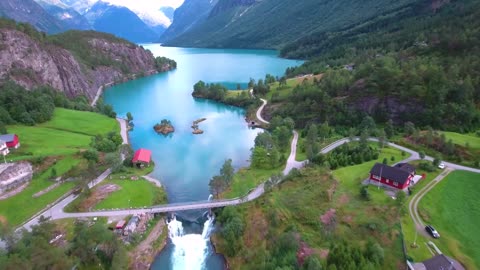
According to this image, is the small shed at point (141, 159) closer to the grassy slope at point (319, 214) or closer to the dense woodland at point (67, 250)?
the dense woodland at point (67, 250)

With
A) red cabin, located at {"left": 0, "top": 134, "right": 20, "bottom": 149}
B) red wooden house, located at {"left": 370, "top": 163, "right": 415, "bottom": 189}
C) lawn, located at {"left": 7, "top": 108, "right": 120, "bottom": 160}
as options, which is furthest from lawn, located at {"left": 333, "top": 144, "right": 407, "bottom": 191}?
red cabin, located at {"left": 0, "top": 134, "right": 20, "bottom": 149}

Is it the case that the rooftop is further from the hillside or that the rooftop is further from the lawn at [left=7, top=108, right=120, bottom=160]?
the hillside

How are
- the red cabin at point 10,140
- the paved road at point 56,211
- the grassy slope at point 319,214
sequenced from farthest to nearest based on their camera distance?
the red cabin at point 10,140
the paved road at point 56,211
the grassy slope at point 319,214

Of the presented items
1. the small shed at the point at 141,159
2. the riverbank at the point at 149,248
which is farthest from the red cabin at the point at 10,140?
the riverbank at the point at 149,248

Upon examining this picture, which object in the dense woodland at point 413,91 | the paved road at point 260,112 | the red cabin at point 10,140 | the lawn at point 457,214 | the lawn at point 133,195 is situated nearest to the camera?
the lawn at point 457,214

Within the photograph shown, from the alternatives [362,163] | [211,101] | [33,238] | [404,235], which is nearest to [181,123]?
[211,101]
